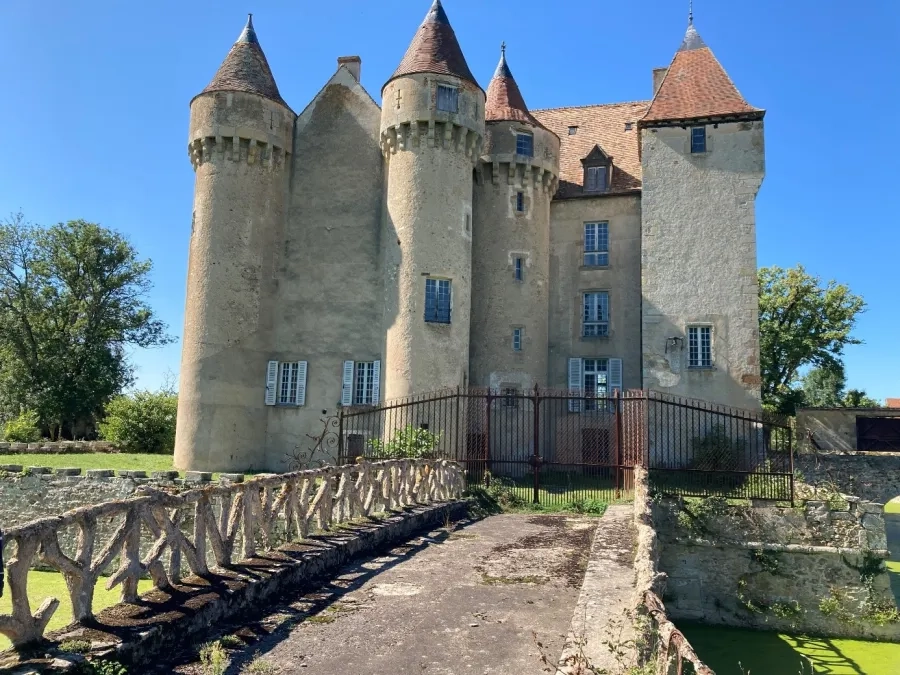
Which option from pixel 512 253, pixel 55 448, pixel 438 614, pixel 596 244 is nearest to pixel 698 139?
pixel 596 244

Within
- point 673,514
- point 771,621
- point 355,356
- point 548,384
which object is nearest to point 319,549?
point 673,514

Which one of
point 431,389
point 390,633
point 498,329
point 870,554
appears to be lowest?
point 870,554

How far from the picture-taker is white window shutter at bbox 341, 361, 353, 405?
77.4ft

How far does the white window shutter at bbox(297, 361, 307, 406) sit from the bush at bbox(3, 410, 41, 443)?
564 inches

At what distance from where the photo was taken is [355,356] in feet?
78.4

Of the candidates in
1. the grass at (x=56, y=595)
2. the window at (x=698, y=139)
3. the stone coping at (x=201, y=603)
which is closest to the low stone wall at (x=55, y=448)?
the grass at (x=56, y=595)

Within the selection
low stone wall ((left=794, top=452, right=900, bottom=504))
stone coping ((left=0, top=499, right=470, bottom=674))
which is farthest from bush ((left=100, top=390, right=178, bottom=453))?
low stone wall ((left=794, top=452, right=900, bottom=504))

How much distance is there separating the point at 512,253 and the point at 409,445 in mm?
9672

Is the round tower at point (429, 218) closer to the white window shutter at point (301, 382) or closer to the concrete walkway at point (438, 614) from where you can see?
the white window shutter at point (301, 382)

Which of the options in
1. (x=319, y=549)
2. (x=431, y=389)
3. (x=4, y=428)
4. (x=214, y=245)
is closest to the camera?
(x=319, y=549)

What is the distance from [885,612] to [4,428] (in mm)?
33320

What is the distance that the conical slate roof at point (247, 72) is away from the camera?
23.9m

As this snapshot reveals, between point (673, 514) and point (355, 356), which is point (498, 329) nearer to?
point (355, 356)

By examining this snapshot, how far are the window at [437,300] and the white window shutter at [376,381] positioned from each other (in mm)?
2688
